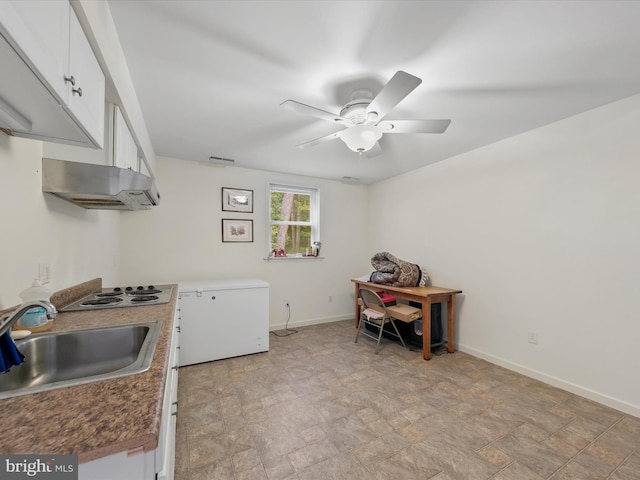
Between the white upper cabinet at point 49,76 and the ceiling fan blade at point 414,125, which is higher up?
the ceiling fan blade at point 414,125

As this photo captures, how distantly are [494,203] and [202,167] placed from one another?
3.47 meters

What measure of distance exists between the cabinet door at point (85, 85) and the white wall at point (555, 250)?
10.8 feet

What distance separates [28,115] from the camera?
3.12 ft

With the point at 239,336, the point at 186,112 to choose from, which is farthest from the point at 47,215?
the point at 239,336

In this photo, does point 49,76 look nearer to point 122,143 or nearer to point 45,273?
point 122,143

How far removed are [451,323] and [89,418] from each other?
3.33 meters

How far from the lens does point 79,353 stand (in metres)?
1.24

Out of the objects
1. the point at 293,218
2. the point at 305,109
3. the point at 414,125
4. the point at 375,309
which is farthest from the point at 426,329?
the point at 305,109

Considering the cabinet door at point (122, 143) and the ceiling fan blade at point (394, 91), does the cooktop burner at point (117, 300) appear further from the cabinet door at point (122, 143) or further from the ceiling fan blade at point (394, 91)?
the ceiling fan blade at point (394, 91)

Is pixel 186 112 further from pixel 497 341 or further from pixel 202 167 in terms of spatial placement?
pixel 497 341

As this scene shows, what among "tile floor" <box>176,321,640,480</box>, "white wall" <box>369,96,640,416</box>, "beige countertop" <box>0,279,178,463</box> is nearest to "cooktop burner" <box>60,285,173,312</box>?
"tile floor" <box>176,321,640,480</box>

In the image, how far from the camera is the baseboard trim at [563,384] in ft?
6.68

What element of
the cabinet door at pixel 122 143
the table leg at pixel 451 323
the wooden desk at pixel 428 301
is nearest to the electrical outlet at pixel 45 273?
the cabinet door at pixel 122 143

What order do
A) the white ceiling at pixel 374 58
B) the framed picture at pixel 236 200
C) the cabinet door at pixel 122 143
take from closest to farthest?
the white ceiling at pixel 374 58 → the cabinet door at pixel 122 143 → the framed picture at pixel 236 200
